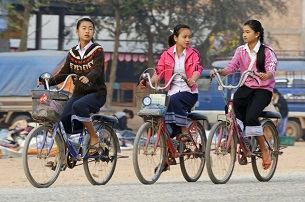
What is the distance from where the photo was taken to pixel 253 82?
10852mm

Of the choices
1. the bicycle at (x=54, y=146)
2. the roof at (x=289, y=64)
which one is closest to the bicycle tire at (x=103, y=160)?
the bicycle at (x=54, y=146)

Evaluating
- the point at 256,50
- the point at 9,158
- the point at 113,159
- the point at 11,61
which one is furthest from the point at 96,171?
the point at 11,61

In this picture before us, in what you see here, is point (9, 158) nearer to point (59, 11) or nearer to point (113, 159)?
point (113, 159)

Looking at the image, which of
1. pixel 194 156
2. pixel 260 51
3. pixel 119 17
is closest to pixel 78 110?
pixel 194 156

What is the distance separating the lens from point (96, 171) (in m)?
10.4

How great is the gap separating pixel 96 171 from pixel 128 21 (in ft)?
73.5

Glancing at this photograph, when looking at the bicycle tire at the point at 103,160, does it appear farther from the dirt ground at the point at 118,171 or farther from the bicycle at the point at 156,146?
the bicycle at the point at 156,146

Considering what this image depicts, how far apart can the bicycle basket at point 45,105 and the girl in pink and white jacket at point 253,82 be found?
6.16 ft

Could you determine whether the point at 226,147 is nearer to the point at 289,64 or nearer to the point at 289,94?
the point at 289,94

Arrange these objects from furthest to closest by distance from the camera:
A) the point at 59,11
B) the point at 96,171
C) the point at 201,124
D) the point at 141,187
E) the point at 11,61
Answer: the point at 59,11, the point at 11,61, the point at 201,124, the point at 96,171, the point at 141,187

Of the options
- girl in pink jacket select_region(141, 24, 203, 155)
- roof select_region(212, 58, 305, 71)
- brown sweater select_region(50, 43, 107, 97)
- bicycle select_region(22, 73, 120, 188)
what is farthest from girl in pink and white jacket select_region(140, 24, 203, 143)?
roof select_region(212, 58, 305, 71)

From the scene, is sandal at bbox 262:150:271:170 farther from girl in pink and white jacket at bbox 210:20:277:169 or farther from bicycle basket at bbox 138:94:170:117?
bicycle basket at bbox 138:94:170:117

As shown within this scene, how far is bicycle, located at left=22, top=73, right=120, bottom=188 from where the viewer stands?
9719 millimetres

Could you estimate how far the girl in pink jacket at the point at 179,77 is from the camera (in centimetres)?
1067
